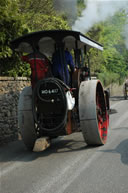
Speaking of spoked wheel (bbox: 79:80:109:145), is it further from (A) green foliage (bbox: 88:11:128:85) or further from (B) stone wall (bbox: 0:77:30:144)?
(A) green foliage (bbox: 88:11:128:85)

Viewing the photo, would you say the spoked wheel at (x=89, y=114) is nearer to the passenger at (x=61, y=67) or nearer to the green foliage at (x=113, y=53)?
the passenger at (x=61, y=67)

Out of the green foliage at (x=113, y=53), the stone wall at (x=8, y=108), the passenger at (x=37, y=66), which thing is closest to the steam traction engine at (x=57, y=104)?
the passenger at (x=37, y=66)

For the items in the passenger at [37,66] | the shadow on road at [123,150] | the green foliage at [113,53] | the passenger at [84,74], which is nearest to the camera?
the shadow on road at [123,150]

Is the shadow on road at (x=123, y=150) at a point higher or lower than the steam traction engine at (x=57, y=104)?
lower

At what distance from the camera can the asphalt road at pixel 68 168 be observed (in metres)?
4.28

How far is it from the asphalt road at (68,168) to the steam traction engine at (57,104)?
0.38 meters

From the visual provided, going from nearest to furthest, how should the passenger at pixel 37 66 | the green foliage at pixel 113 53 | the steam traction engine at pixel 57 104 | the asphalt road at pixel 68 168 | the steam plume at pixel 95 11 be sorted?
the asphalt road at pixel 68 168
the steam traction engine at pixel 57 104
the passenger at pixel 37 66
the steam plume at pixel 95 11
the green foliage at pixel 113 53

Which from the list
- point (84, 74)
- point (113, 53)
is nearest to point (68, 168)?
point (84, 74)

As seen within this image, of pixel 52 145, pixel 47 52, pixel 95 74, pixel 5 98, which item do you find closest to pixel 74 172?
pixel 52 145

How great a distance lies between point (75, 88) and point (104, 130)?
3.89 feet

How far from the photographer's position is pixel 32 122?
6508 millimetres

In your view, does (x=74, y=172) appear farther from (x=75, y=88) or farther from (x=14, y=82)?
(x=14, y=82)

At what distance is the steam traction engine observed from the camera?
6.13 meters

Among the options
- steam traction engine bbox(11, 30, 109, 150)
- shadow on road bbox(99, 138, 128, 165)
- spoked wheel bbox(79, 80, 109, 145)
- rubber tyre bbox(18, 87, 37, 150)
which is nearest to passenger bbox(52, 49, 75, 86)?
steam traction engine bbox(11, 30, 109, 150)
